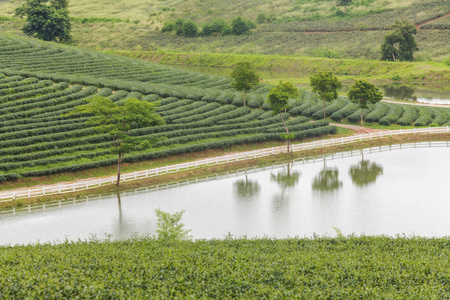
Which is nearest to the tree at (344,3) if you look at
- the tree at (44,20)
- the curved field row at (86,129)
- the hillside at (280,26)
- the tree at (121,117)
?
the hillside at (280,26)

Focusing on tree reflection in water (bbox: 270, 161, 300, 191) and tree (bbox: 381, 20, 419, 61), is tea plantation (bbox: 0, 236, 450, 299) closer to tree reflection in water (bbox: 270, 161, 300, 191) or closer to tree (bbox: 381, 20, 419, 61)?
tree reflection in water (bbox: 270, 161, 300, 191)

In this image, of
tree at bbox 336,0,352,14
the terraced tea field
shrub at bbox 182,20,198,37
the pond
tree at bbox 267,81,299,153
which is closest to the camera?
the pond

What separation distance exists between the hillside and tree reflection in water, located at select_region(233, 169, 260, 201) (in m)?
82.8

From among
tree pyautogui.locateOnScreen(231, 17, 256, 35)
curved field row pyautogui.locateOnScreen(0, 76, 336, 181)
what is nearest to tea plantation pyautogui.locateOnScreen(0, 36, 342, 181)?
curved field row pyautogui.locateOnScreen(0, 76, 336, 181)

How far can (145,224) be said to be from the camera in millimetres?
35375

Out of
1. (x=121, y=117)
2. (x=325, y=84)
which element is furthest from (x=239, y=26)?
(x=121, y=117)

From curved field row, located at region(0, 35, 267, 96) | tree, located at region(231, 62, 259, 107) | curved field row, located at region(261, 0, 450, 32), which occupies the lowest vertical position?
tree, located at region(231, 62, 259, 107)

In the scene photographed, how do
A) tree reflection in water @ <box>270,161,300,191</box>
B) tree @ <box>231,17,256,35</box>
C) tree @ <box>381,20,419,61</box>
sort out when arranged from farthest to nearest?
tree @ <box>231,17,256,35</box>, tree @ <box>381,20,419,61</box>, tree reflection in water @ <box>270,161,300,191</box>

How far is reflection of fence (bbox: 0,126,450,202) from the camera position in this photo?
132ft

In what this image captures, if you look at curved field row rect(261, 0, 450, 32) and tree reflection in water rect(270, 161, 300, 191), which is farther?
curved field row rect(261, 0, 450, 32)

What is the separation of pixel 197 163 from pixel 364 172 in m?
15.7

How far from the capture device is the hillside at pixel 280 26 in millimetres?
127500

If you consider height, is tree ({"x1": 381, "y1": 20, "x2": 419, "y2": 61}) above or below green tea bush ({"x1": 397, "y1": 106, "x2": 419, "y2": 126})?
above

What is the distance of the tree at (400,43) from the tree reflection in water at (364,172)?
2564 inches
